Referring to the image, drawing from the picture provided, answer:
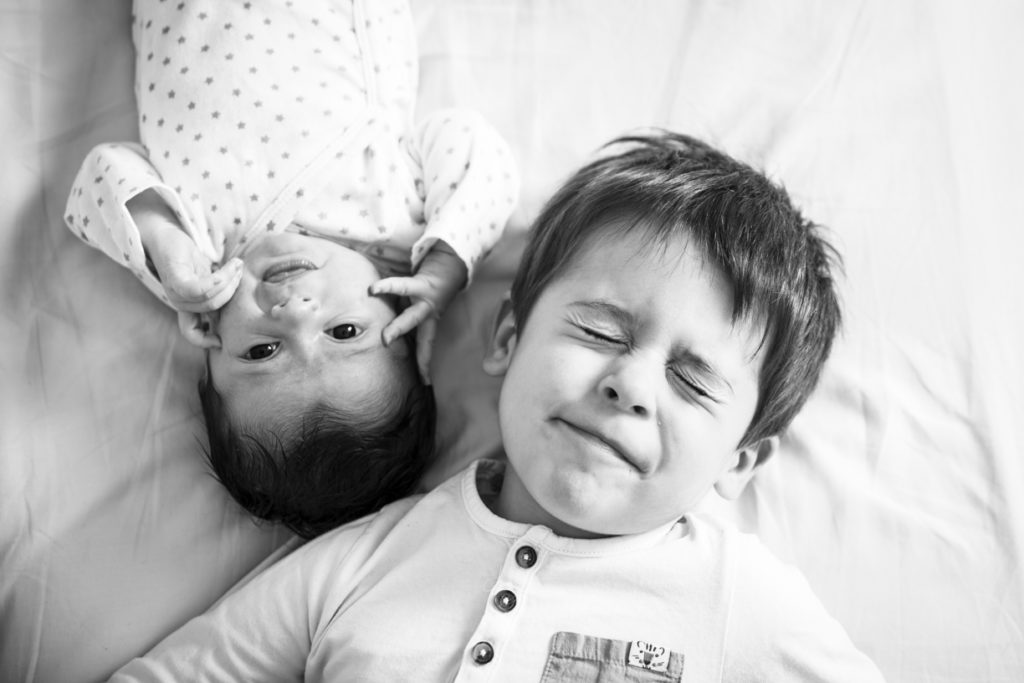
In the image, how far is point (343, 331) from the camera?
1189 mm

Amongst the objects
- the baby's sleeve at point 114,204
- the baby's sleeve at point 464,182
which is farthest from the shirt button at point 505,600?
the baby's sleeve at point 114,204

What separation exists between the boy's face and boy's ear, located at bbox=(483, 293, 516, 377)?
9 centimetres

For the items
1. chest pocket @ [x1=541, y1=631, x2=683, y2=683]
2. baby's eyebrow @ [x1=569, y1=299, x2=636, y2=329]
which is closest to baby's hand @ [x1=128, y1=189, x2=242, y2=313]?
baby's eyebrow @ [x1=569, y1=299, x2=636, y2=329]

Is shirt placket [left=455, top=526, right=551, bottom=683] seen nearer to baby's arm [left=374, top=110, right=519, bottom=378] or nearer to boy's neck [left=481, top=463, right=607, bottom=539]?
boy's neck [left=481, top=463, right=607, bottom=539]

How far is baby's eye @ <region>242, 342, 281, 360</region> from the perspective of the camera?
1173 mm

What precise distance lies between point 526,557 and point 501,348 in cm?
28

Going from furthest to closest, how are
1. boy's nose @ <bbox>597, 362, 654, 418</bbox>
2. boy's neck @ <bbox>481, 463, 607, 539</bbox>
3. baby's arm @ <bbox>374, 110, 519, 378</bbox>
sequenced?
baby's arm @ <bbox>374, 110, 519, 378</bbox>, boy's neck @ <bbox>481, 463, 607, 539</bbox>, boy's nose @ <bbox>597, 362, 654, 418</bbox>

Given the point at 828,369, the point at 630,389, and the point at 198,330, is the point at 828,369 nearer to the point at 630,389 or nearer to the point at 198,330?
the point at 630,389

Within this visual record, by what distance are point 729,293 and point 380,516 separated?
529 mm

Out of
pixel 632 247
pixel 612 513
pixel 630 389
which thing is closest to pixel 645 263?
pixel 632 247

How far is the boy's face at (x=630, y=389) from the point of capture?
102 cm

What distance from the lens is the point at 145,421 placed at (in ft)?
4.13

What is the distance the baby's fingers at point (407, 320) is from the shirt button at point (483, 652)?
0.41m

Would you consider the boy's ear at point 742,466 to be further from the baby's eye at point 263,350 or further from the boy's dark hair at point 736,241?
the baby's eye at point 263,350
